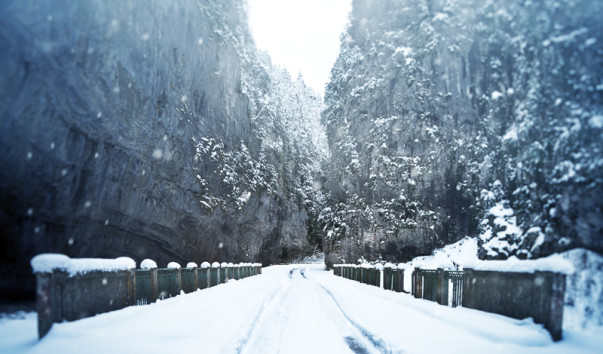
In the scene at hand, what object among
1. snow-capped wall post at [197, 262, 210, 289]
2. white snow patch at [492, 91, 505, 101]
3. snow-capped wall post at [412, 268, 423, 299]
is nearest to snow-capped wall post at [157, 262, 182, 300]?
snow-capped wall post at [197, 262, 210, 289]

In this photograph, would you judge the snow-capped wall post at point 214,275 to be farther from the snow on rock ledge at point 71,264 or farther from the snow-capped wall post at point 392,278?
the snow-capped wall post at point 392,278

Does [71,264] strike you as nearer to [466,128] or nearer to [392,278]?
[392,278]

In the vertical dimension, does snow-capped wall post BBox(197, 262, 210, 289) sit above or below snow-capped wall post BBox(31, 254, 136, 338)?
below

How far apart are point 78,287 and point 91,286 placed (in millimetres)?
578

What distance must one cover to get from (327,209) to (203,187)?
79.2 ft

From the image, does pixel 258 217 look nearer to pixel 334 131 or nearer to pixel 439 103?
pixel 334 131

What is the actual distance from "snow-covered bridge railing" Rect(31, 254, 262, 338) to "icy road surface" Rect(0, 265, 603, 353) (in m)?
0.35

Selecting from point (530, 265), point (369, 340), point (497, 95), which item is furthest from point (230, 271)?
point (497, 95)

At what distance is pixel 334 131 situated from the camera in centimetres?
5072

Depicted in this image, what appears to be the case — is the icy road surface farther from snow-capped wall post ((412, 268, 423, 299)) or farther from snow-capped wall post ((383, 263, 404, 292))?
snow-capped wall post ((383, 263, 404, 292))

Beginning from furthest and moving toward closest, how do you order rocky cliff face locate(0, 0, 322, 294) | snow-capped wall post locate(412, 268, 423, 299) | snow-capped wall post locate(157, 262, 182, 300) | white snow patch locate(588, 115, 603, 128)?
white snow patch locate(588, 115, 603, 128) < snow-capped wall post locate(412, 268, 423, 299) < snow-capped wall post locate(157, 262, 182, 300) < rocky cliff face locate(0, 0, 322, 294)

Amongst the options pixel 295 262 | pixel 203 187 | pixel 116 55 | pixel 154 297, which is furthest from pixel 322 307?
pixel 295 262

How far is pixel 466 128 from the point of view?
36.8 m

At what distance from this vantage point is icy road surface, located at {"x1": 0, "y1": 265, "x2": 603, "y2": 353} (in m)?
6.04
